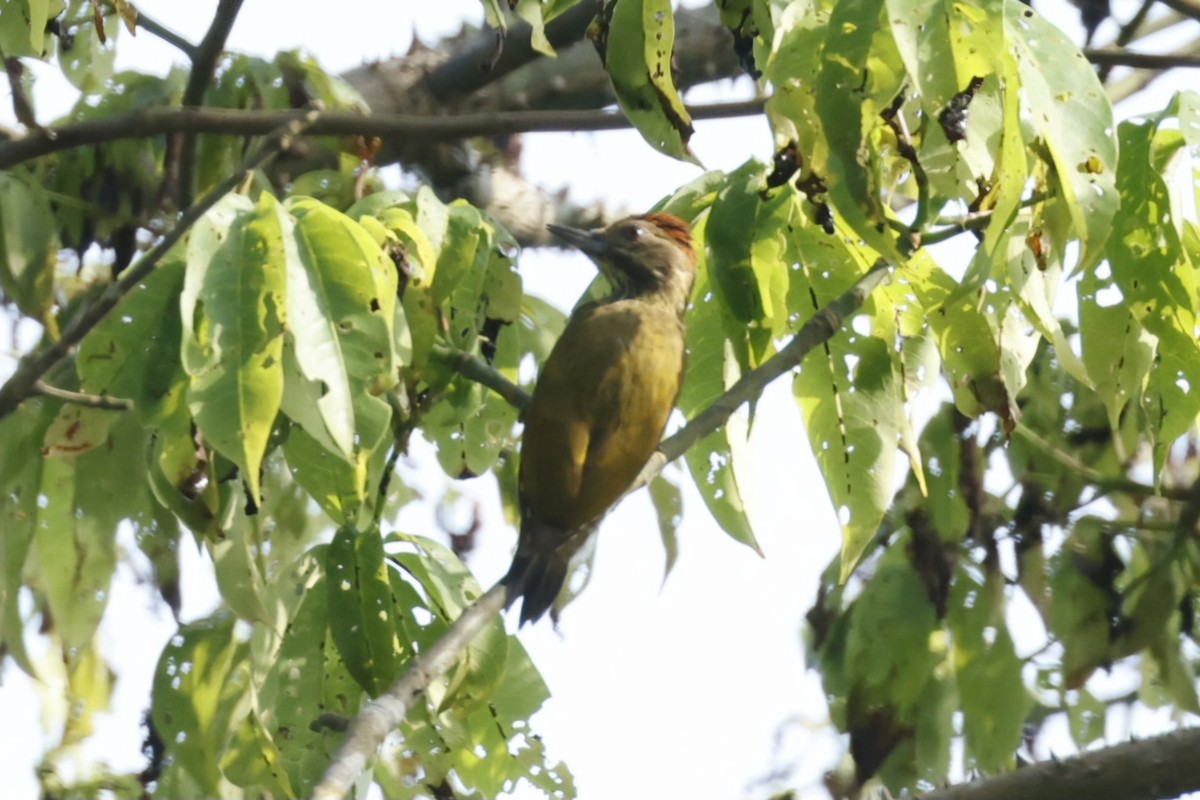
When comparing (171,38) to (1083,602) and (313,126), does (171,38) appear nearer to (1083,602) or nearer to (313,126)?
(313,126)

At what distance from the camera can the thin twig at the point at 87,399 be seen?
254 centimetres

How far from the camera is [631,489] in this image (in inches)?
140

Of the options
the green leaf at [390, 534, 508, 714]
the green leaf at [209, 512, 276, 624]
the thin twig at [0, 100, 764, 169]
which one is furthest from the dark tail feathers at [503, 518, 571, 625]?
the green leaf at [209, 512, 276, 624]

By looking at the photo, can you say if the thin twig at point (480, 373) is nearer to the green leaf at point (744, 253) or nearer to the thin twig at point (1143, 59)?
the green leaf at point (744, 253)

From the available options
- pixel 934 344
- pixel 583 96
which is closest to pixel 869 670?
pixel 934 344

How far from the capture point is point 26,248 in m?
3.06

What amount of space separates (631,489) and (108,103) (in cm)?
164

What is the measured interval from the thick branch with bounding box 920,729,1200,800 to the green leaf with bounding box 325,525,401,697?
1031 millimetres

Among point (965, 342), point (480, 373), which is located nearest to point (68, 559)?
point (480, 373)

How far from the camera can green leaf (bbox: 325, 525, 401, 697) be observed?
108 inches

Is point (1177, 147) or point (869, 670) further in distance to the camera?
point (869, 670)

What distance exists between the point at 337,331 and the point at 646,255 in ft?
8.81

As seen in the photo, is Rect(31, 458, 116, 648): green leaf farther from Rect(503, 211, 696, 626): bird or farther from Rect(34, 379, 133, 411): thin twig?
Rect(503, 211, 696, 626): bird

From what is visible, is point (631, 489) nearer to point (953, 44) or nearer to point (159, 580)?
point (159, 580)
